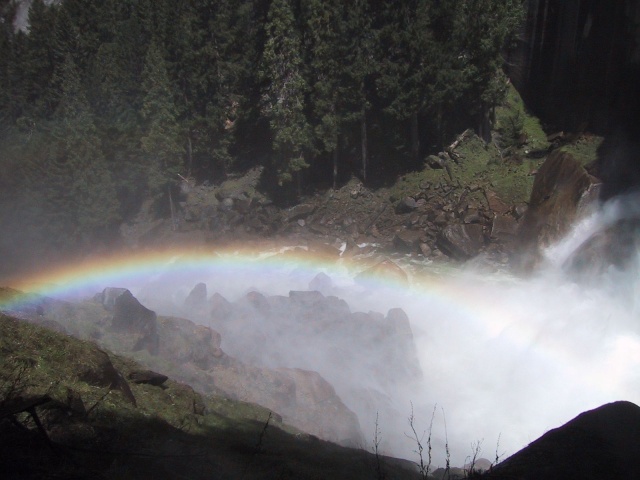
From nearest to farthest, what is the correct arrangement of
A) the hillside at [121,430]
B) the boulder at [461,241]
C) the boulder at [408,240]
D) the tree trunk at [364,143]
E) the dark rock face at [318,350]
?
the hillside at [121,430]
the dark rock face at [318,350]
the boulder at [461,241]
the boulder at [408,240]
the tree trunk at [364,143]

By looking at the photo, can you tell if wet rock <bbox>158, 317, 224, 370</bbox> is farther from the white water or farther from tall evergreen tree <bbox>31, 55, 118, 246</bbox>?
tall evergreen tree <bbox>31, 55, 118, 246</bbox>

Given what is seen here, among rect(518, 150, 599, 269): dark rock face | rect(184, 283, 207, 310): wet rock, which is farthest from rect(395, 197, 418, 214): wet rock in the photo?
rect(184, 283, 207, 310): wet rock

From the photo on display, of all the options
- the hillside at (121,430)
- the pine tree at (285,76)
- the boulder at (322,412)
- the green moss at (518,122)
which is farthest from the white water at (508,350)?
the green moss at (518,122)

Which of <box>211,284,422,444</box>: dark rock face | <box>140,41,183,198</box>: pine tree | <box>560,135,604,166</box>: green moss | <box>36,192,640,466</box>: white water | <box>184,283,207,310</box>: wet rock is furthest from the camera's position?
<box>140,41,183,198</box>: pine tree

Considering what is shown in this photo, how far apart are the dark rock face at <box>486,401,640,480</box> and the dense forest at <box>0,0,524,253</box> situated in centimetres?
2659

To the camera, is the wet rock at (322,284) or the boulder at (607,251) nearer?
the boulder at (607,251)

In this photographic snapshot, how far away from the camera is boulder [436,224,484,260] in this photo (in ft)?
90.4

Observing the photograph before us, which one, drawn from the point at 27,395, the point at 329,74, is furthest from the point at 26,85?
the point at 27,395

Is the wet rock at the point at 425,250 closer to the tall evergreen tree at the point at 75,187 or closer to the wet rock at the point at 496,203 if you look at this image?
the wet rock at the point at 496,203

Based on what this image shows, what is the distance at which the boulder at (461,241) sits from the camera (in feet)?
90.4

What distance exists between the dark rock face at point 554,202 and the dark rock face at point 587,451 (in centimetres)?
1735

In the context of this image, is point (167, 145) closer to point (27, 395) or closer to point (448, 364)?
point (448, 364)

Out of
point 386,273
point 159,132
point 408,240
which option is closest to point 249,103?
point 159,132

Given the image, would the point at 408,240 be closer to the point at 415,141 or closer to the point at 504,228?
the point at 504,228
